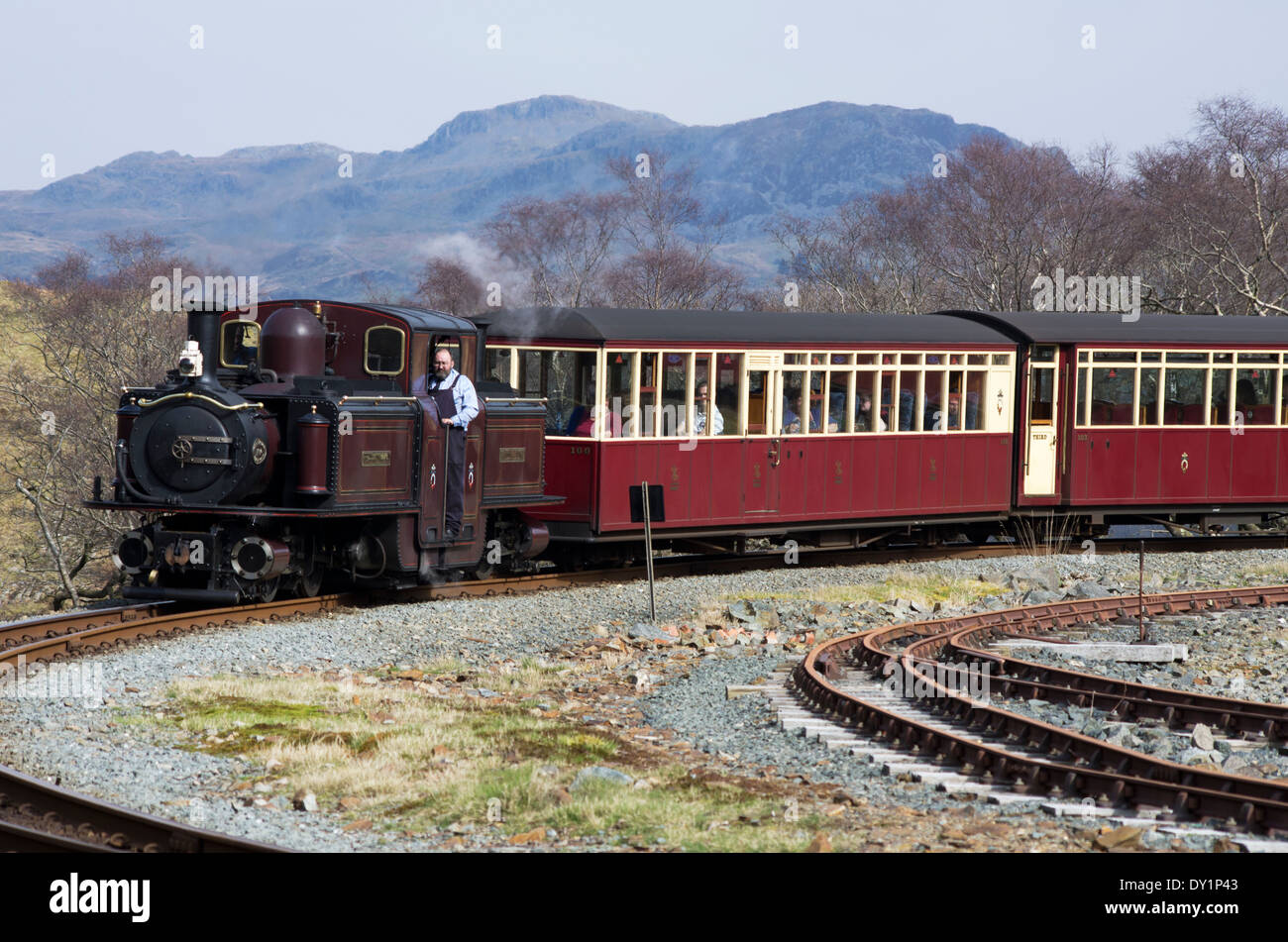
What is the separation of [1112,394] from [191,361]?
504 inches

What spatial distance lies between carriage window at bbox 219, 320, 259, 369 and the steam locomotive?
0.5 inches

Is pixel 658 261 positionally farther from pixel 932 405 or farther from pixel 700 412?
pixel 700 412

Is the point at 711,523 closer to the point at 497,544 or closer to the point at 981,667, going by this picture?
the point at 497,544

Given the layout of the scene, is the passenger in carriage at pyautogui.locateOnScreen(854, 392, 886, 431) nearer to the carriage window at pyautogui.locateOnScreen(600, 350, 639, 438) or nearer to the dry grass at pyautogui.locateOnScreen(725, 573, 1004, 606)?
the dry grass at pyautogui.locateOnScreen(725, 573, 1004, 606)

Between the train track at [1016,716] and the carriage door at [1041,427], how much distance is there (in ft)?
19.5

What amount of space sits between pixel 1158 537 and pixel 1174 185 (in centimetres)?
2674

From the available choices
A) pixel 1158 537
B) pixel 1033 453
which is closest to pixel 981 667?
pixel 1033 453

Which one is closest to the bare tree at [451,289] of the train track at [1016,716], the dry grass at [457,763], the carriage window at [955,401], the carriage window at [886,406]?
the carriage window at [955,401]

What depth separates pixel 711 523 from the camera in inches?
687

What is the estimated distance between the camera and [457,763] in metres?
8.50

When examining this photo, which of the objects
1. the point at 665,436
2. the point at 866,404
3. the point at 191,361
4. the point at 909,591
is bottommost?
the point at 909,591

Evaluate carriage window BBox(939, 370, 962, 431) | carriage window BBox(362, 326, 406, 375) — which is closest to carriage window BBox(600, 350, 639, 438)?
carriage window BBox(362, 326, 406, 375)

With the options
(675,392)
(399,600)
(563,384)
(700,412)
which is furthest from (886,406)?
(399,600)

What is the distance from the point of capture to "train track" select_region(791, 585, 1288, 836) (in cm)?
761
